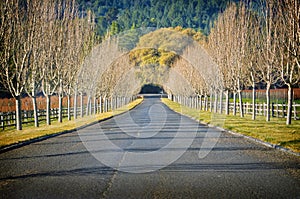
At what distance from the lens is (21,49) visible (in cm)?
2850

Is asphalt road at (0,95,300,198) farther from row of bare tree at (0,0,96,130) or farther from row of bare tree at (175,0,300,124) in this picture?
row of bare tree at (0,0,96,130)

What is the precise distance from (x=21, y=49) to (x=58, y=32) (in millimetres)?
7392

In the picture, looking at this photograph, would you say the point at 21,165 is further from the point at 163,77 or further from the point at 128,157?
the point at 163,77

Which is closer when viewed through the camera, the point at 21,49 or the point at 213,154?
the point at 213,154

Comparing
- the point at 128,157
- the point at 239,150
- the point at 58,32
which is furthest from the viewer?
the point at 58,32

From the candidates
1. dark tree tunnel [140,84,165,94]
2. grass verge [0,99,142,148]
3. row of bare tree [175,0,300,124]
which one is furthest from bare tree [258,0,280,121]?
dark tree tunnel [140,84,165,94]

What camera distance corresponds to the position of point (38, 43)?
98.5 ft

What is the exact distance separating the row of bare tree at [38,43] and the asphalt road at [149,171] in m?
11.5

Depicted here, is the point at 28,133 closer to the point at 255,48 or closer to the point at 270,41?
the point at 270,41

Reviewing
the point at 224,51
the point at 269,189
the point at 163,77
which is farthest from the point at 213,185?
the point at 163,77

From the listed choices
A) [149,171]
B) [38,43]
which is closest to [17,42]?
[38,43]

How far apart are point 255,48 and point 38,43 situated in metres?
17.9

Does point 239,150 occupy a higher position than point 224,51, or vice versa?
point 224,51

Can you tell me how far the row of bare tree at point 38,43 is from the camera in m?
27.0
